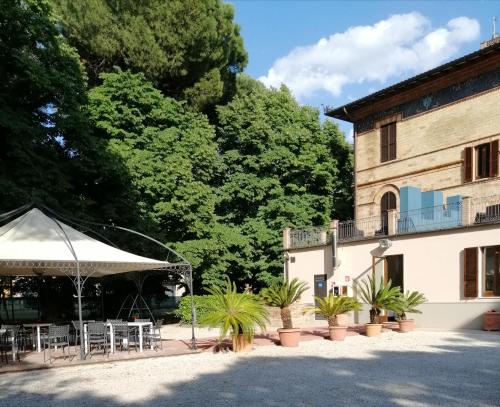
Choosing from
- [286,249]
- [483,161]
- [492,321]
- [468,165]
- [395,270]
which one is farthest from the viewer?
[286,249]

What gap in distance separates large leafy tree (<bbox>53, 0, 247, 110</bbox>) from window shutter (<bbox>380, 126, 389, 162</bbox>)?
9.83 meters

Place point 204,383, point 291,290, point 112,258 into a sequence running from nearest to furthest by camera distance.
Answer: point 204,383 → point 112,258 → point 291,290

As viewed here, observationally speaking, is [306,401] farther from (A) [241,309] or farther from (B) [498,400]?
(A) [241,309]

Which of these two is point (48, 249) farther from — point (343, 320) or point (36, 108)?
point (343, 320)

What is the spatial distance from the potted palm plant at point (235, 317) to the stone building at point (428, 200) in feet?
27.5

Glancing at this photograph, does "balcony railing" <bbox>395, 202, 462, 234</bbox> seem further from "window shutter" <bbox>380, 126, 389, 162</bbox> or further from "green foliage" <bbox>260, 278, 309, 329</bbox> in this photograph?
"green foliage" <bbox>260, 278, 309, 329</bbox>

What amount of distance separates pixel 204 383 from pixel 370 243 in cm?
1365

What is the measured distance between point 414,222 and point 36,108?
14597 mm

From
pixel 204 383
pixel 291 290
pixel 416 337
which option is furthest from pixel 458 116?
pixel 204 383

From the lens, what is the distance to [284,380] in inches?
339

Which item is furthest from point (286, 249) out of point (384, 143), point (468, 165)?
point (468, 165)

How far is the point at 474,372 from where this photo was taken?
29.6ft

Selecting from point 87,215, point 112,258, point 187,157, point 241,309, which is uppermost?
point 187,157

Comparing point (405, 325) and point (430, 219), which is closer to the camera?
point (405, 325)
